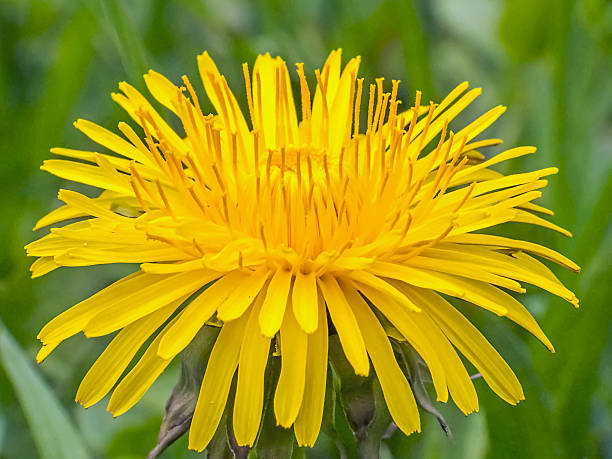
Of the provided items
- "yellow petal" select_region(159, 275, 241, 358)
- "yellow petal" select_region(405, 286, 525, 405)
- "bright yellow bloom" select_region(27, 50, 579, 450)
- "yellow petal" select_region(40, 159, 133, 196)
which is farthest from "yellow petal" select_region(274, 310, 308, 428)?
"yellow petal" select_region(40, 159, 133, 196)

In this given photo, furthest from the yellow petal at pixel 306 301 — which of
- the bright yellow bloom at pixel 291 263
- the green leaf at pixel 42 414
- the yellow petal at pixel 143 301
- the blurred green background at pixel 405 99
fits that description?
the green leaf at pixel 42 414

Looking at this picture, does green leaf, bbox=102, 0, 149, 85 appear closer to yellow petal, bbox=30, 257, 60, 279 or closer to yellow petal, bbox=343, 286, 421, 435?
yellow petal, bbox=30, 257, 60, 279

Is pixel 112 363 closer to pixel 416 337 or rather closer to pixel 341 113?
pixel 416 337

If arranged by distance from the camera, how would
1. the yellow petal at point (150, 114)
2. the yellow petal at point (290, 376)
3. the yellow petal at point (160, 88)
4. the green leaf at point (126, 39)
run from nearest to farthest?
1. the yellow petal at point (290, 376)
2. the yellow petal at point (150, 114)
3. the yellow petal at point (160, 88)
4. the green leaf at point (126, 39)

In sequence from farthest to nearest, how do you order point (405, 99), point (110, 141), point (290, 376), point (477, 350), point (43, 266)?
point (405, 99) → point (110, 141) → point (43, 266) → point (477, 350) → point (290, 376)

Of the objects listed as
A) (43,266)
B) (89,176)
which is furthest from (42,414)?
(89,176)

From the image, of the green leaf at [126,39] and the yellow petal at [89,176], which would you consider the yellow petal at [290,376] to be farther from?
the green leaf at [126,39]

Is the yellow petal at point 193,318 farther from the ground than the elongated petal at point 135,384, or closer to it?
farther from the ground
